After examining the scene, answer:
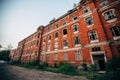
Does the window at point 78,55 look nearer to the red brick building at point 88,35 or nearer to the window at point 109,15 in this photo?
the red brick building at point 88,35

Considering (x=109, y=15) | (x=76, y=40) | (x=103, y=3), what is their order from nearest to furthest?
(x=109, y=15) → (x=103, y=3) → (x=76, y=40)

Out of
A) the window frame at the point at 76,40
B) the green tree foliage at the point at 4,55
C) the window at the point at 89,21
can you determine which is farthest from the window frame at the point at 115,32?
the green tree foliage at the point at 4,55

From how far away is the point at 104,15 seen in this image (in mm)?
14570

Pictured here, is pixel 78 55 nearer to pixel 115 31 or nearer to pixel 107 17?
pixel 115 31

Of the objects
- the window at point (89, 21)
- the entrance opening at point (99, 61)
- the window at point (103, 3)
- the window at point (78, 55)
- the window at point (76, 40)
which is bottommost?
the entrance opening at point (99, 61)

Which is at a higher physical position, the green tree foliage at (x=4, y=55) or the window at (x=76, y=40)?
the window at (x=76, y=40)

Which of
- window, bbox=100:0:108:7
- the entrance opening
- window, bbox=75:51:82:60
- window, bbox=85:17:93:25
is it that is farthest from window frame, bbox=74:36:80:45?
window, bbox=100:0:108:7

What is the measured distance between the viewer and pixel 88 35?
50.8ft

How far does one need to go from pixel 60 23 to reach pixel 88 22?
9251 millimetres

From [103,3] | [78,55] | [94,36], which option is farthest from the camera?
[78,55]

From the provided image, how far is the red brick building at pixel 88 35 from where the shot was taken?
12.9 metres

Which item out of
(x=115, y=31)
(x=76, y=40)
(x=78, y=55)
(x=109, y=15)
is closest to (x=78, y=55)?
(x=78, y=55)

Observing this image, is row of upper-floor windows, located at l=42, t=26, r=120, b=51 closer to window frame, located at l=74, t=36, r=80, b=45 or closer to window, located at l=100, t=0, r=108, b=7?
window frame, located at l=74, t=36, r=80, b=45

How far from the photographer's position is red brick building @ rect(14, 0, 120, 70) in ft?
42.4
